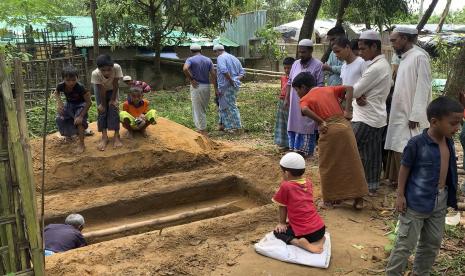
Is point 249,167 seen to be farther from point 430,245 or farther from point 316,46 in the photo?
point 316,46

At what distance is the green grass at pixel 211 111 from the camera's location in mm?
8570

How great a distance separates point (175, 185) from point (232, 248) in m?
2.22

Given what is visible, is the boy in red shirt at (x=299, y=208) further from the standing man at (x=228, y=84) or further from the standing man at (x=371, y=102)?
the standing man at (x=228, y=84)

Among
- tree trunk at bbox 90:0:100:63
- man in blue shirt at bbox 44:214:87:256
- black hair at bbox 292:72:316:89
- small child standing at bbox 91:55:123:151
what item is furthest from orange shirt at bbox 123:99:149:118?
tree trunk at bbox 90:0:100:63

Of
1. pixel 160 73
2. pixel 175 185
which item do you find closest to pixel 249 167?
pixel 175 185

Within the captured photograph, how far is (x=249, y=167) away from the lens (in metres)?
6.19

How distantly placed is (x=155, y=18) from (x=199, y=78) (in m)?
7.27

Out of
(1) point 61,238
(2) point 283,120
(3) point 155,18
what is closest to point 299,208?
(1) point 61,238

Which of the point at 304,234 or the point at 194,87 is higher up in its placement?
the point at 194,87

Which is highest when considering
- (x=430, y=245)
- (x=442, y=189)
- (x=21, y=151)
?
(x=21, y=151)

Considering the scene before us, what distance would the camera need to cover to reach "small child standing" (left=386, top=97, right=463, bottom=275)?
108 inches

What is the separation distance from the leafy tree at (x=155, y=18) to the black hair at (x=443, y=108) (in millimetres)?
10170

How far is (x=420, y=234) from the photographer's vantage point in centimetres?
304

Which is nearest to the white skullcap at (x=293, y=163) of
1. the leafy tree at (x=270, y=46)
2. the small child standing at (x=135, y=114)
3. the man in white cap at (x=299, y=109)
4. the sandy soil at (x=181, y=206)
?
the sandy soil at (x=181, y=206)
